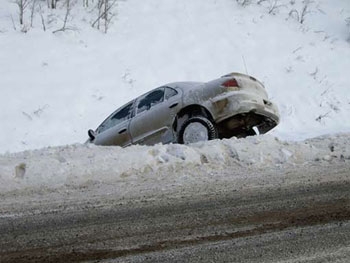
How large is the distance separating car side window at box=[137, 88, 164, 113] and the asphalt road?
3576mm

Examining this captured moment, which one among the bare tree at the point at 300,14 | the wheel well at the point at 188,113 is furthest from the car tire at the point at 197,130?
the bare tree at the point at 300,14

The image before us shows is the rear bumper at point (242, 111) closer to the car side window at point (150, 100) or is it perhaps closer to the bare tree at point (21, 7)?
the car side window at point (150, 100)

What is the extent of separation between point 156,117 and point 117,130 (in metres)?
0.82

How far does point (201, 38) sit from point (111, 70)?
3390 mm

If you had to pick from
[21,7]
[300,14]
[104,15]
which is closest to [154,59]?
[104,15]

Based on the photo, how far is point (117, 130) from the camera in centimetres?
1013

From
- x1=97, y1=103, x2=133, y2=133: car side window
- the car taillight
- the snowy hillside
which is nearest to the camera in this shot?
the car taillight

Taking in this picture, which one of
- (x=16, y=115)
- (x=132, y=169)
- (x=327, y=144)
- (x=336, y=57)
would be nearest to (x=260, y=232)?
(x=132, y=169)

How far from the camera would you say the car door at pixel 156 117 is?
9539 millimetres

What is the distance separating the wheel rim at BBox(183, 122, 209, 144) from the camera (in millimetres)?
9086

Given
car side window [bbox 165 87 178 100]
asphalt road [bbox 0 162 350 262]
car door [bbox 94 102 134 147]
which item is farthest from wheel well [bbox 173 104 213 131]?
asphalt road [bbox 0 162 350 262]

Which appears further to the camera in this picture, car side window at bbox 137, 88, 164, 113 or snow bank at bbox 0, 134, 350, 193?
car side window at bbox 137, 88, 164, 113

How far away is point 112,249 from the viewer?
453 cm

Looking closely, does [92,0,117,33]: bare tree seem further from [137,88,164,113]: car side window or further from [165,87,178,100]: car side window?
[165,87,178,100]: car side window
